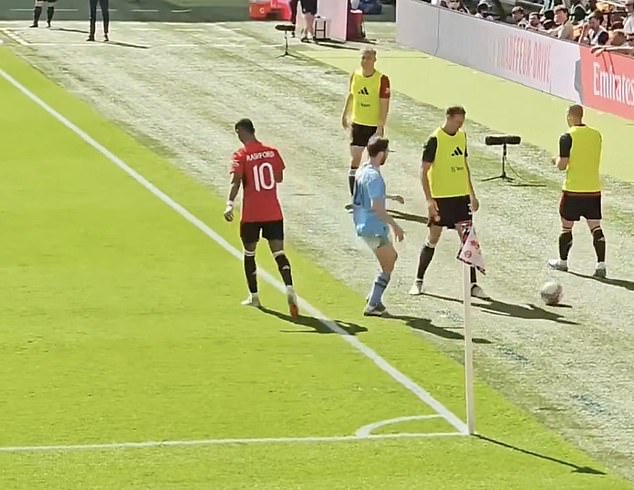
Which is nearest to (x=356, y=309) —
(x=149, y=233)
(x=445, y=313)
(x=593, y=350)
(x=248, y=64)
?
(x=445, y=313)

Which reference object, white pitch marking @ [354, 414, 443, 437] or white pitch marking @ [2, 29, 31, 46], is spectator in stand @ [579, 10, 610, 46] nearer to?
white pitch marking @ [2, 29, 31, 46]

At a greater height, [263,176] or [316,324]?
[263,176]

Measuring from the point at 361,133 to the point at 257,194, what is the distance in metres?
6.17

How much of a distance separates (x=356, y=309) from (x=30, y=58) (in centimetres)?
2370

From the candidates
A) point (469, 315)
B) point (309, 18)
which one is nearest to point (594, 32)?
point (309, 18)

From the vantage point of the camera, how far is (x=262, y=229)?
18109 mm

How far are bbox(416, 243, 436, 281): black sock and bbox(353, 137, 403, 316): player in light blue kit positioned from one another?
4.01 ft

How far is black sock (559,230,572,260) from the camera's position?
2011 cm

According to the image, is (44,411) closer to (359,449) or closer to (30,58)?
(359,449)

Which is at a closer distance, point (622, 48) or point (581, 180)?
point (581, 180)

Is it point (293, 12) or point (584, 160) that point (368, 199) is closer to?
point (584, 160)

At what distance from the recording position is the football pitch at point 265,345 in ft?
44.1

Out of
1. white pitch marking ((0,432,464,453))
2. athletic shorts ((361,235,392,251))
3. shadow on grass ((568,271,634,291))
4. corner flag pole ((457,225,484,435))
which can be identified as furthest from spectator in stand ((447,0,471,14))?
white pitch marking ((0,432,464,453))

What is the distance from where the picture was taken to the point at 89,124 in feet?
104
